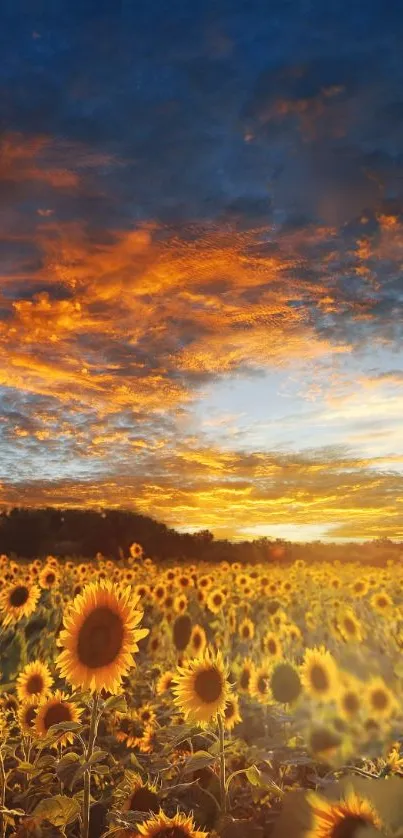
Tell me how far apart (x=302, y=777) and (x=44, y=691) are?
2.71 m

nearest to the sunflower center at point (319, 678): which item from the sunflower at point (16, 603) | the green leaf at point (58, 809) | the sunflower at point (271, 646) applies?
the sunflower at point (271, 646)

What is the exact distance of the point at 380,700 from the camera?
7.43 m

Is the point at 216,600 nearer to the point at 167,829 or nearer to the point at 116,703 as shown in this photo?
the point at 116,703

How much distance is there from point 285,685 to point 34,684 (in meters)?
2.94

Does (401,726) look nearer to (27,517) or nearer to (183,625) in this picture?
(183,625)

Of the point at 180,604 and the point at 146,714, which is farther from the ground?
the point at 180,604

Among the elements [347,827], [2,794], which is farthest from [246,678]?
[347,827]

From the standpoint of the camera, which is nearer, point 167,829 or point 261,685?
point 167,829

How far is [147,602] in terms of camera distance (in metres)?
14.2

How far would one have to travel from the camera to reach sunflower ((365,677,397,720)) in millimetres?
7303

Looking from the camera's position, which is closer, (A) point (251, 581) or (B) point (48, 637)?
(B) point (48, 637)

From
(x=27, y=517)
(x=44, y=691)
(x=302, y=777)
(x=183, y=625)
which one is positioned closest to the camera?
(x=302, y=777)

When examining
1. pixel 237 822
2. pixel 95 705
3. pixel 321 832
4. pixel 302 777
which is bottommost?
pixel 302 777

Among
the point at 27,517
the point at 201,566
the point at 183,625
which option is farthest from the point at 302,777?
the point at 27,517
